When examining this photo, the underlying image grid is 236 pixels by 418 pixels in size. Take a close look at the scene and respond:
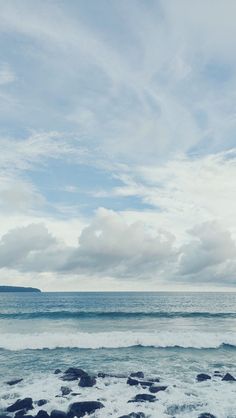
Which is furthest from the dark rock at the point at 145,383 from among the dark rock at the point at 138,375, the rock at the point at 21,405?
the rock at the point at 21,405

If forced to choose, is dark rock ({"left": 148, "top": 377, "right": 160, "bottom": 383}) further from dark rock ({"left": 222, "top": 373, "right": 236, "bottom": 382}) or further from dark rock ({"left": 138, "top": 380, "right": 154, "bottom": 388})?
dark rock ({"left": 222, "top": 373, "right": 236, "bottom": 382})

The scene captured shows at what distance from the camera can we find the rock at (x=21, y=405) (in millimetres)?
15302

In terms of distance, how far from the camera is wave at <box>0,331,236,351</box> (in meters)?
30.2

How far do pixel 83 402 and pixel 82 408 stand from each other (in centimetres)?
41

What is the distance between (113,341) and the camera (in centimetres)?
3195

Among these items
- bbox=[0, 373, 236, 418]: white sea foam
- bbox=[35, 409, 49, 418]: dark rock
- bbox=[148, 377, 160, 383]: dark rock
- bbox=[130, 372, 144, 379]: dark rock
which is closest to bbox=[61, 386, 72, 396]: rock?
bbox=[0, 373, 236, 418]: white sea foam

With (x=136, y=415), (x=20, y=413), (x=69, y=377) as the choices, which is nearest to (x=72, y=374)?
(x=69, y=377)

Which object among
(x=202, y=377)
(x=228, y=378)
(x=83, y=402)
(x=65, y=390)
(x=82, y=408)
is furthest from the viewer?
(x=202, y=377)

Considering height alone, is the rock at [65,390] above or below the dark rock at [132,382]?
below

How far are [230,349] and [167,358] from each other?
22.5 feet

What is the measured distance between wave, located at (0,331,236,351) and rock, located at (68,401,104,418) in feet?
47.8

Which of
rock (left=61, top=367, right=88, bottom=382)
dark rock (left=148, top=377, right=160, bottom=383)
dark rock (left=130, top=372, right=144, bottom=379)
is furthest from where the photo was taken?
dark rock (left=130, top=372, right=144, bottom=379)

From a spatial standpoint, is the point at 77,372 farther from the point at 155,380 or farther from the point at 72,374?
the point at 155,380

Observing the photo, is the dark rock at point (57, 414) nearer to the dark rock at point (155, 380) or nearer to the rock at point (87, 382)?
the rock at point (87, 382)
